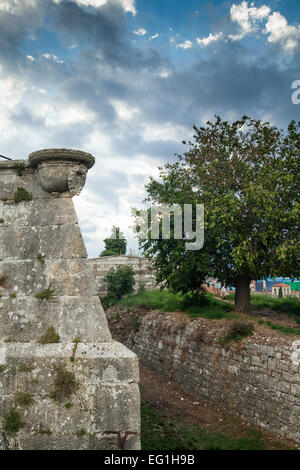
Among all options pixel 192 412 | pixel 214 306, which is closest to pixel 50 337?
pixel 192 412

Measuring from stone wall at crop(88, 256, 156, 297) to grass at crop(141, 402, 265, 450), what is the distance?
13619mm

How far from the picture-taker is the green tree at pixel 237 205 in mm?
11305

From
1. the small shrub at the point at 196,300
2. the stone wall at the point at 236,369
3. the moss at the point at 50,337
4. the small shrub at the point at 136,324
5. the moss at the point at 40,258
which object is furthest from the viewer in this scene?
the small shrub at the point at 136,324

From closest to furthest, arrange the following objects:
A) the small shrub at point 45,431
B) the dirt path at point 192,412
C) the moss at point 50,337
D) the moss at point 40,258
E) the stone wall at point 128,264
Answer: the small shrub at point 45,431 < the moss at point 50,337 < the moss at point 40,258 < the dirt path at point 192,412 < the stone wall at point 128,264

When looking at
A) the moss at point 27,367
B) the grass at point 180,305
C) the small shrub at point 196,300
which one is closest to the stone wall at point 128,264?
the grass at point 180,305

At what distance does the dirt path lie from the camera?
26.9 ft

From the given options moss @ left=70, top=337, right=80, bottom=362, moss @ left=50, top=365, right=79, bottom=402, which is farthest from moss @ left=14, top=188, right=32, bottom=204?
moss @ left=50, top=365, right=79, bottom=402

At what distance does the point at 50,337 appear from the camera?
393 cm

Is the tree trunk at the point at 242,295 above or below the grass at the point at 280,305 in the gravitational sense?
above

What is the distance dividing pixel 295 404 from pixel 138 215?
8.68m

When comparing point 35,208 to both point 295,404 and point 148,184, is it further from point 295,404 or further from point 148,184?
point 148,184

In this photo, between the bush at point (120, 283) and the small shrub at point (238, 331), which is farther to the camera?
the bush at point (120, 283)

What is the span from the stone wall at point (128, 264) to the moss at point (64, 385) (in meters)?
18.8

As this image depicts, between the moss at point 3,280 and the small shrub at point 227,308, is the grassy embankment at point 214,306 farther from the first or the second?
the moss at point 3,280
